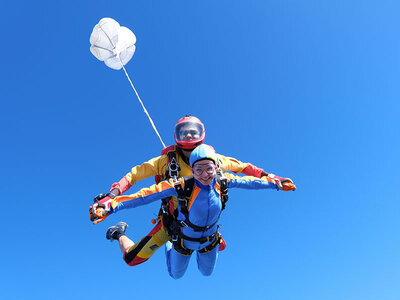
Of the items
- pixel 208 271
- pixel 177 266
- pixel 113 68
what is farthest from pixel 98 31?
pixel 208 271

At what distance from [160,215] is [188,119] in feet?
6.74

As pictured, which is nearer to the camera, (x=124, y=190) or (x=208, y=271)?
(x=124, y=190)

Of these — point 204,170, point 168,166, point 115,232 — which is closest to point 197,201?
point 204,170

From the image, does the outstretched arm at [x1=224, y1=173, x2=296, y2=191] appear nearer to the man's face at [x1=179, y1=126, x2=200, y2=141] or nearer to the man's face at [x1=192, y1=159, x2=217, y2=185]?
the man's face at [x1=192, y1=159, x2=217, y2=185]

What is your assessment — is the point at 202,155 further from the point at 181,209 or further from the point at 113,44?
the point at 113,44

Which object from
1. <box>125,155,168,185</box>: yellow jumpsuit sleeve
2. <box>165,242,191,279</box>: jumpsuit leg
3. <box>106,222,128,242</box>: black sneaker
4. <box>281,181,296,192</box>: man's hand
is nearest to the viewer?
<box>281,181,296,192</box>: man's hand

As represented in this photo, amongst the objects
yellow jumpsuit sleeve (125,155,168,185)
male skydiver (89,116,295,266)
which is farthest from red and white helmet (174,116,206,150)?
yellow jumpsuit sleeve (125,155,168,185)

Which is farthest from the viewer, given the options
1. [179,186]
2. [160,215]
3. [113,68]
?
[113,68]

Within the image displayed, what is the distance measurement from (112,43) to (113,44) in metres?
0.03

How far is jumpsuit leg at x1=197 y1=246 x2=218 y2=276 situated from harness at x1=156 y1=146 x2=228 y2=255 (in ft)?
0.69

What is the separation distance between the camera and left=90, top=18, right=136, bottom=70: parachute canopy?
662cm

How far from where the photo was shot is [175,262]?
571cm

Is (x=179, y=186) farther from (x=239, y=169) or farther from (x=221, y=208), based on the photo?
(x=239, y=169)

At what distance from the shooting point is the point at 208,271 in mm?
6133
